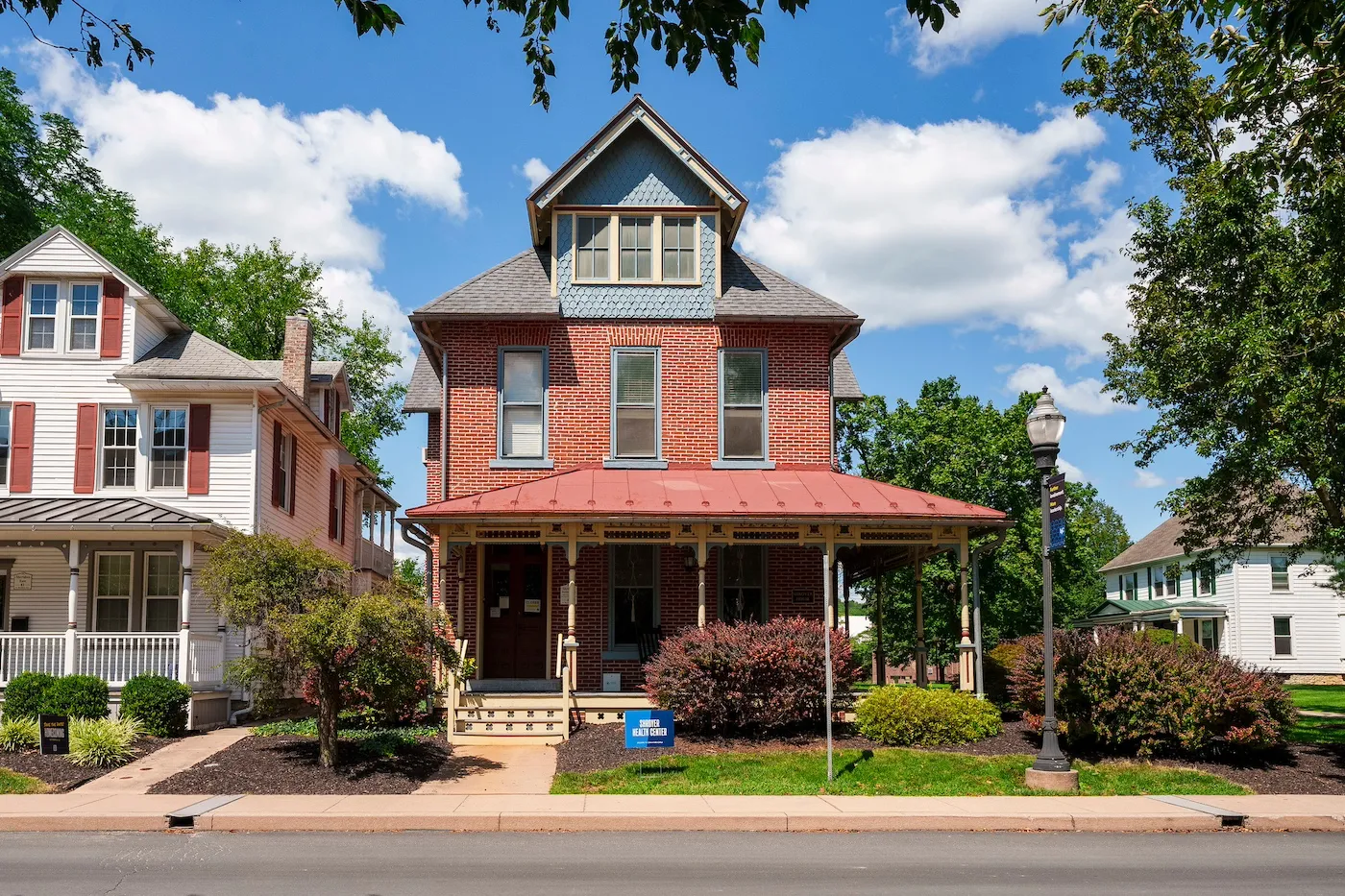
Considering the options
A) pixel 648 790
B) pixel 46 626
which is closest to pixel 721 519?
pixel 648 790

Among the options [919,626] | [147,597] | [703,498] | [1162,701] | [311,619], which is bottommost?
[1162,701]

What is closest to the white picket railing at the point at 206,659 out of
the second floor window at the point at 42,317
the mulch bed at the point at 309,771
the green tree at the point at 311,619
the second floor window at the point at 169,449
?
the second floor window at the point at 169,449

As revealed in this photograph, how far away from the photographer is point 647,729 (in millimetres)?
15344

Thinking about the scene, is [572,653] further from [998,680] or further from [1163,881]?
[1163,881]

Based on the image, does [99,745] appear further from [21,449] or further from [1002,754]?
[1002,754]

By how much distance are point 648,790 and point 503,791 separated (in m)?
1.78

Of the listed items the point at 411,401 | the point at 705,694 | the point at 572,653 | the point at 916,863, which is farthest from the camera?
the point at 411,401

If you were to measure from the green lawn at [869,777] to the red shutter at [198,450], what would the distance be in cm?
1090

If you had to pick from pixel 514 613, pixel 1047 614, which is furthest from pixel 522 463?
pixel 1047 614

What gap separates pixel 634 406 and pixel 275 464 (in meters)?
7.85

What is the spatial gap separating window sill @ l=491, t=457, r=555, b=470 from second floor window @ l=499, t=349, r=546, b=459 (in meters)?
0.07

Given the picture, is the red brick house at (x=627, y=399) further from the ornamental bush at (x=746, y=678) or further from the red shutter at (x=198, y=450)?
the red shutter at (x=198, y=450)

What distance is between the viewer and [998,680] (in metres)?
21.6

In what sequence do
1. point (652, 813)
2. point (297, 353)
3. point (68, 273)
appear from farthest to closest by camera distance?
point (297, 353)
point (68, 273)
point (652, 813)
